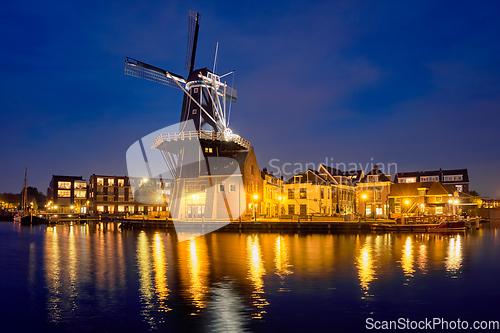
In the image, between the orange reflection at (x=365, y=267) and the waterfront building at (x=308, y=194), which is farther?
the waterfront building at (x=308, y=194)

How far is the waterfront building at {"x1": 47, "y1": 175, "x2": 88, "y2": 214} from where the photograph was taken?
354ft

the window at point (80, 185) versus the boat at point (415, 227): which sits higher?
the window at point (80, 185)

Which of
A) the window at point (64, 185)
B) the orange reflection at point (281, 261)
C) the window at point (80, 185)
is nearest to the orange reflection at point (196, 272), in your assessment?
the orange reflection at point (281, 261)

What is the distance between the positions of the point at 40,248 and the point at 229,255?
18.3 m

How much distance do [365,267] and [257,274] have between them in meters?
6.59

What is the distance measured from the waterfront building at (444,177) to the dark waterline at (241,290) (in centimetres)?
7229

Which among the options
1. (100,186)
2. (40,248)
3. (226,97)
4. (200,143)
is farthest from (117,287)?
(100,186)

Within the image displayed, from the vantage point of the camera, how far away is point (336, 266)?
2159 centimetres

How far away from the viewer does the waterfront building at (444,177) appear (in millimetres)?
91312

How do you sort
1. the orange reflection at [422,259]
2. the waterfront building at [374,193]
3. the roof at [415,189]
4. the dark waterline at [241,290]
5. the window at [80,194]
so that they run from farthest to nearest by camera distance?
1. the window at [80,194]
2. the waterfront building at [374,193]
3. the roof at [415,189]
4. the orange reflection at [422,259]
5. the dark waterline at [241,290]

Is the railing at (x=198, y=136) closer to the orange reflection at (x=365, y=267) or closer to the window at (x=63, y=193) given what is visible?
the orange reflection at (x=365, y=267)

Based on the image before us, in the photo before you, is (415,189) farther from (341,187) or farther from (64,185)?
(64,185)

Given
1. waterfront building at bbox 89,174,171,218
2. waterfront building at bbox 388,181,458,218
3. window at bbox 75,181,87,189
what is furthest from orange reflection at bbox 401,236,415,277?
window at bbox 75,181,87,189

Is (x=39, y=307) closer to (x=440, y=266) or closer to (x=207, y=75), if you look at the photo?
(x=440, y=266)
